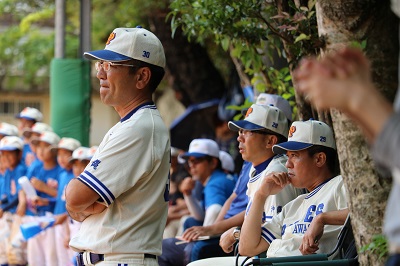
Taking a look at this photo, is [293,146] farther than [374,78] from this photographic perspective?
Yes

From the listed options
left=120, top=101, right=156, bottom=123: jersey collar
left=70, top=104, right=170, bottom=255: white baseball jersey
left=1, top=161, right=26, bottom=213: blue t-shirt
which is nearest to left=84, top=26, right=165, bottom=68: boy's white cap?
left=120, top=101, right=156, bottom=123: jersey collar

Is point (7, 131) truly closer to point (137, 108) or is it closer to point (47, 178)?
point (47, 178)

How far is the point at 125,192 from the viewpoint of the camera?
4582 mm

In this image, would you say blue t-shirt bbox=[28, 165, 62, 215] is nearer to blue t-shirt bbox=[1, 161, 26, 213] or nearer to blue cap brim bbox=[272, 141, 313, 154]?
blue t-shirt bbox=[1, 161, 26, 213]

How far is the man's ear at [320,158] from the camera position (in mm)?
6027

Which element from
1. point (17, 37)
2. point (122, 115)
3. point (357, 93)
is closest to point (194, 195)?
point (122, 115)

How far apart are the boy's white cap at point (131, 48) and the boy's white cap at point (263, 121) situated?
6.22ft

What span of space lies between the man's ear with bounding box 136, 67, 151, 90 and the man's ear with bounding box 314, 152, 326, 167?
5.46ft

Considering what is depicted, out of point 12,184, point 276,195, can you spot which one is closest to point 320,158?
point 276,195

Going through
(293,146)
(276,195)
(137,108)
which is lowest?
(276,195)

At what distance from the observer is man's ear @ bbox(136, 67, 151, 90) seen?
4883 mm

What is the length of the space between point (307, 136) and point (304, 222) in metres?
0.63

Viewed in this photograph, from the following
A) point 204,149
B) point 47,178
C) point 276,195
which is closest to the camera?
point 276,195

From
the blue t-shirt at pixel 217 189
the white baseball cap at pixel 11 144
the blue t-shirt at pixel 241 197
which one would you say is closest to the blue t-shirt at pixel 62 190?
the white baseball cap at pixel 11 144
